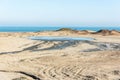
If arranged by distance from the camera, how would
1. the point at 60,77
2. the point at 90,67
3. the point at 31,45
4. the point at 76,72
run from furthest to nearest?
the point at 31,45
the point at 90,67
the point at 76,72
the point at 60,77

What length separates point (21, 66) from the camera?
1833cm

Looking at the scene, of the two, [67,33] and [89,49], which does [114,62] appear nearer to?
[89,49]

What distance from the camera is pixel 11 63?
19.2 metres

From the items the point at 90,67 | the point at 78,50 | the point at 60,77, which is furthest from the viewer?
the point at 78,50

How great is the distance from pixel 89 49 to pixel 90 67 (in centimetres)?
863

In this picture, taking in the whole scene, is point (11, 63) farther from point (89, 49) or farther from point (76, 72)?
point (89, 49)

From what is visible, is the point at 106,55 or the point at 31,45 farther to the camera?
the point at 31,45

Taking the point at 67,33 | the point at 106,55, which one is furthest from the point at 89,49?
the point at 67,33

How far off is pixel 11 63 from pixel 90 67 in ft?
15.0

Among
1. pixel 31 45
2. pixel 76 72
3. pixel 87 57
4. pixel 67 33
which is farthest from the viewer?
pixel 67 33

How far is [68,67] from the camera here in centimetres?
1789

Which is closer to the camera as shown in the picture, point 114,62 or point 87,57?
point 114,62

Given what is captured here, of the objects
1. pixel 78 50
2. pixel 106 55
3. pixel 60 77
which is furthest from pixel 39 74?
pixel 78 50

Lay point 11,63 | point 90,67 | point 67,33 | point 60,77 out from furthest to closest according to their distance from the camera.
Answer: point 67,33 → point 11,63 → point 90,67 → point 60,77
